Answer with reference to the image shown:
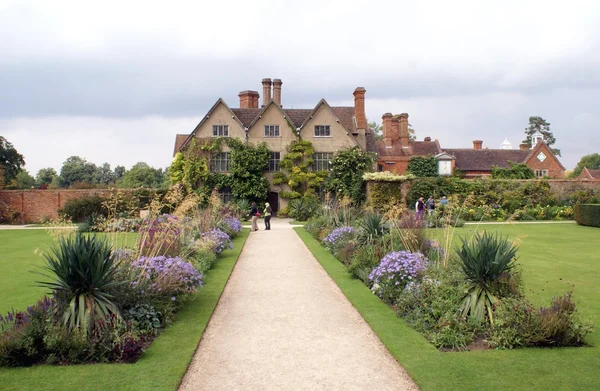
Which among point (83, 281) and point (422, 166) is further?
point (422, 166)

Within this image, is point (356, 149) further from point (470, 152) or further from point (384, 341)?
point (384, 341)

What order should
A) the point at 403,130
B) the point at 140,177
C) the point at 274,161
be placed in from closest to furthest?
the point at 274,161 < the point at 403,130 < the point at 140,177

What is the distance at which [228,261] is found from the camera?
14680 millimetres

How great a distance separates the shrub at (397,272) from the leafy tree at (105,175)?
299ft

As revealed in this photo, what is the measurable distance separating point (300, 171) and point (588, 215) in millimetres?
19069

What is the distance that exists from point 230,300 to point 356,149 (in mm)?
28398

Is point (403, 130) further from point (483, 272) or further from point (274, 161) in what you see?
point (483, 272)

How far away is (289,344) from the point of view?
7090mm

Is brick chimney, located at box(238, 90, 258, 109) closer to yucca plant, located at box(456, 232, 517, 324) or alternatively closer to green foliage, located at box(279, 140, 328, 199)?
green foliage, located at box(279, 140, 328, 199)

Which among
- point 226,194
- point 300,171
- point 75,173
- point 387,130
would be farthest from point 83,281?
point 75,173

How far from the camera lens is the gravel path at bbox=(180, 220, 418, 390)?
18.8ft

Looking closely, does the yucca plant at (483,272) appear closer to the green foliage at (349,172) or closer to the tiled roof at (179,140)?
the green foliage at (349,172)

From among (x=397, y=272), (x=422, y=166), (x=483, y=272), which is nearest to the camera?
(x=483, y=272)

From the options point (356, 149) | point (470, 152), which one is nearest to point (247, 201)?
point (356, 149)
